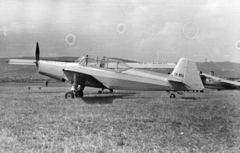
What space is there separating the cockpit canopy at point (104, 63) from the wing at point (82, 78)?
706 millimetres

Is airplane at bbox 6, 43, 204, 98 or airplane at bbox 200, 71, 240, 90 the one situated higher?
airplane at bbox 6, 43, 204, 98

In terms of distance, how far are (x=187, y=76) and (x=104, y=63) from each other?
140 inches

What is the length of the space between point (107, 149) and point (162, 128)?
1538 millimetres

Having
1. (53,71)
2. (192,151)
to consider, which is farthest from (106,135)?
(53,71)

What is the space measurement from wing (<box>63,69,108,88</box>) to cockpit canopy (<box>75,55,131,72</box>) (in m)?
0.71

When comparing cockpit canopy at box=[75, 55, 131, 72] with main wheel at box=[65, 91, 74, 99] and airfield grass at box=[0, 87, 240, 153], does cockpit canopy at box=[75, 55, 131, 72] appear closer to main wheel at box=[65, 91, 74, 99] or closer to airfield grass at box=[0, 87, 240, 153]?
main wheel at box=[65, 91, 74, 99]

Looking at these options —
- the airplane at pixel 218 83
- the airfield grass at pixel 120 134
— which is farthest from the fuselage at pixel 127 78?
the airplane at pixel 218 83

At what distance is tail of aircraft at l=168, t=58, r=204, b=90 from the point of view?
9.71 m

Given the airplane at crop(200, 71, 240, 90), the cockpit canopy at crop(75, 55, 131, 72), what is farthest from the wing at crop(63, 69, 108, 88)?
the airplane at crop(200, 71, 240, 90)

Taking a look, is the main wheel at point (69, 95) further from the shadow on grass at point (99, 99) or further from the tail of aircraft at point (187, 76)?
the tail of aircraft at point (187, 76)

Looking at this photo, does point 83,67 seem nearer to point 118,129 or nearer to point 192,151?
point 118,129

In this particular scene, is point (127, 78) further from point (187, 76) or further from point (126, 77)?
point (187, 76)

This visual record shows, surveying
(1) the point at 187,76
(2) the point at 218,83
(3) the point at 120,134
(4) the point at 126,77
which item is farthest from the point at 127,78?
(2) the point at 218,83

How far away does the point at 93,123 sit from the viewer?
4801mm
